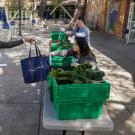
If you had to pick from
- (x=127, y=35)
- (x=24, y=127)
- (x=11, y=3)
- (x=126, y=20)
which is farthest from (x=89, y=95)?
(x=11, y=3)

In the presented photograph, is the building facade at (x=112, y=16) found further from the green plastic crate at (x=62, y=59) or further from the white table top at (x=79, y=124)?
the white table top at (x=79, y=124)

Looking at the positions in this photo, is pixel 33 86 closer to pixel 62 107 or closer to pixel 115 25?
pixel 62 107

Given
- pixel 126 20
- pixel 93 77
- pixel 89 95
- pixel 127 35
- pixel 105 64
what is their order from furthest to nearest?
1. pixel 126 20
2. pixel 127 35
3. pixel 105 64
4. pixel 93 77
5. pixel 89 95

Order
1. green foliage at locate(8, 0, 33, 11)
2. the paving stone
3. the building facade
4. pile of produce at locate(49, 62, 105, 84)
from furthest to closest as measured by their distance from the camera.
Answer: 1. green foliage at locate(8, 0, 33, 11)
2. the building facade
3. the paving stone
4. pile of produce at locate(49, 62, 105, 84)

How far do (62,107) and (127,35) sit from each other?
42.2 ft

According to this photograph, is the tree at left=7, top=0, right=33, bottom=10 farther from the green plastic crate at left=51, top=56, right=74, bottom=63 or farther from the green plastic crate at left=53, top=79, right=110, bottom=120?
the green plastic crate at left=53, top=79, right=110, bottom=120

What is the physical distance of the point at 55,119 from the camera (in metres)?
2.94

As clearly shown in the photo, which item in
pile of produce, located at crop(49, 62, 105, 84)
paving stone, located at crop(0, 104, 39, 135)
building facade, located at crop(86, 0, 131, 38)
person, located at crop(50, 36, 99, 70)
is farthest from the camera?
building facade, located at crop(86, 0, 131, 38)

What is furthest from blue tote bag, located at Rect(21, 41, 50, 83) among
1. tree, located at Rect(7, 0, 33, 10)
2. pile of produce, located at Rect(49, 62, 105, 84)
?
tree, located at Rect(7, 0, 33, 10)

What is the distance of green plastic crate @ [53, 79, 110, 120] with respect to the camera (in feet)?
9.04

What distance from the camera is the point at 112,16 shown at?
19656 millimetres

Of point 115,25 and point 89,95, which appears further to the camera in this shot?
point 115,25

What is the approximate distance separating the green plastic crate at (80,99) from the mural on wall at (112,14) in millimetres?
16126

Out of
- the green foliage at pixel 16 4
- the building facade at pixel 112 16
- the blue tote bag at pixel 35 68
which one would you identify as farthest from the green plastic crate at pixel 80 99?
the green foliage at pixel 16 4
